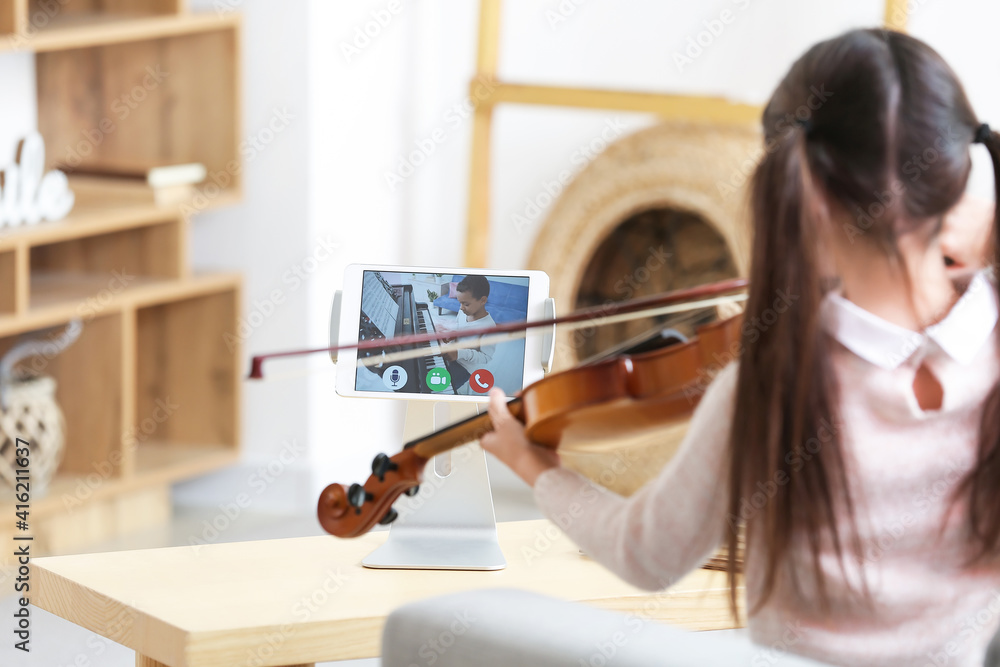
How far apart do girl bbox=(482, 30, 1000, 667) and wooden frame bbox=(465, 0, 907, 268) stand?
1910 millimetres

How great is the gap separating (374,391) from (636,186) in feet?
5.59

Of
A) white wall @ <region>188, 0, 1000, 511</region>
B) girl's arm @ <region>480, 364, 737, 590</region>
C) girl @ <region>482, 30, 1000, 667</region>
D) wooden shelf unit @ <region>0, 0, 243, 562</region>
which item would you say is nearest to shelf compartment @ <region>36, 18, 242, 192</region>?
wooden shelf unit @ <region>0, 0, 243, 562</region>

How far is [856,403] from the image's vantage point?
0.91 meters

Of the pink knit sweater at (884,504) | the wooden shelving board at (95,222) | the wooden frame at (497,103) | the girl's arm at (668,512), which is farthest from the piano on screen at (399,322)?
the wooden frame at (497,103)

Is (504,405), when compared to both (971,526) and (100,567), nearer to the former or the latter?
(971,526)

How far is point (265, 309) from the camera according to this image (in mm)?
3098

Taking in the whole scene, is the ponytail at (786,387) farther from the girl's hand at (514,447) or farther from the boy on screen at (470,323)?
the boy on screen at (470,323)

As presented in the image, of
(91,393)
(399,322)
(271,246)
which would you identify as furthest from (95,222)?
(399,322)

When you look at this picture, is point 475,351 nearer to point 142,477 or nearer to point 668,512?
point 668,512

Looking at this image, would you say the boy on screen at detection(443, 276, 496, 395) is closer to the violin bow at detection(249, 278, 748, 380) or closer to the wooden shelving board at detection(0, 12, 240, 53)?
the violin bow at detection(249, 278, 748, 380)

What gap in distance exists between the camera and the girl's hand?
107 centimetres

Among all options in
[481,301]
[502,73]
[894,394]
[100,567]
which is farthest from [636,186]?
[894,394]

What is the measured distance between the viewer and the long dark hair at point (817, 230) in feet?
2.88

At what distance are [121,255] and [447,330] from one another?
1.79m
